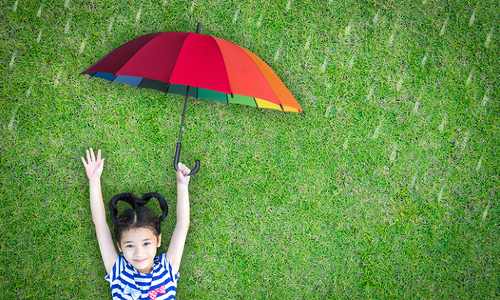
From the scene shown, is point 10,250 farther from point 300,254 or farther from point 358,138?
point 358,138

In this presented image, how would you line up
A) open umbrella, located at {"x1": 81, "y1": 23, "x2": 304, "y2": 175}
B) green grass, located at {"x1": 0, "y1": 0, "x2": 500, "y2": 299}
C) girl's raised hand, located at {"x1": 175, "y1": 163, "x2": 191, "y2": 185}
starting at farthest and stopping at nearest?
1. green grass, located at {"x1": 0, "y1": 0, "x2": 500, "y2": 299}
2. girl's raised hand, located at {"x1": 175, "y1": 163, "x2": 191, "y2": 185}
3. open umbrella, located at {"x1": 81, "y1": 23, "x2": 304, "y2": 175}

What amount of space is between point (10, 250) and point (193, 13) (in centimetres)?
325

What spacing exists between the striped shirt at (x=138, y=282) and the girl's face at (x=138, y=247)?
16cm

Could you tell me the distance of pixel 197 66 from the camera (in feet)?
6.43

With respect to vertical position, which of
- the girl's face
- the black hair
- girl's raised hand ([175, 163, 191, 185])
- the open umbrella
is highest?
the open umbrella

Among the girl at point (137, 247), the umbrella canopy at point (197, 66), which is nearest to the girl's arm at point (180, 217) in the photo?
the girl at point (137, 247)

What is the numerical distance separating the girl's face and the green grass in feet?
2.07

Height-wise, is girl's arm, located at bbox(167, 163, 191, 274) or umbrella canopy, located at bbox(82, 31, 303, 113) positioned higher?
umbrella canopy, located at bbox(82, 31, 303, 113)

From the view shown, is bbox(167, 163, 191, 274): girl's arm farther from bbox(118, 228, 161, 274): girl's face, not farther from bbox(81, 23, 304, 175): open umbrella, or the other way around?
bbox(81, 23, 304, 175): open umbrella

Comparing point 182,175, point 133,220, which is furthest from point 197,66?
point 133,220

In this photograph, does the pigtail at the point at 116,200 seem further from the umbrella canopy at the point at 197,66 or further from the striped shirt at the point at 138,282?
the umbrella canopy at the point at 197,66

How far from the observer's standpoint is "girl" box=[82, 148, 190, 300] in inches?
93.7

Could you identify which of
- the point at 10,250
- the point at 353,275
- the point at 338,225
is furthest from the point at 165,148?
the point at 353,275

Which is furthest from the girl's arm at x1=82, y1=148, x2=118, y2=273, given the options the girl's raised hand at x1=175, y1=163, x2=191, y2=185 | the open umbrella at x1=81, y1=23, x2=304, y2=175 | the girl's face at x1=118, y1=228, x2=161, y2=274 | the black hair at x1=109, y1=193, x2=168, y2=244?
the open umbrella at x1=81, y1=23, x2=304, y2=175
